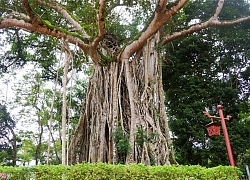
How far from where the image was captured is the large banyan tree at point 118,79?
443cm

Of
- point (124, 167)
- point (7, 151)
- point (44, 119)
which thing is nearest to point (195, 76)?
point (124, 167)

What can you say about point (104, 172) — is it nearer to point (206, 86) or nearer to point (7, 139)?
point (206, 86)

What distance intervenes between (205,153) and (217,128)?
301cm

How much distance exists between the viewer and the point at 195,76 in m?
7.48

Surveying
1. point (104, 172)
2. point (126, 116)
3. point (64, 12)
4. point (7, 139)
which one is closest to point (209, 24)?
point (126, 116)

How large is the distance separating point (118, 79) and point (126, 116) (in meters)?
0.73

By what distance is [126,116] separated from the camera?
16.5ft

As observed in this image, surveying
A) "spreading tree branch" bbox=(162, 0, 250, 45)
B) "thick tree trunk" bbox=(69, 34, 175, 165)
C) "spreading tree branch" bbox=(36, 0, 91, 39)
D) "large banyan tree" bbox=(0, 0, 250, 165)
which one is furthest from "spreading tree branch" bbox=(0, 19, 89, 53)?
"spreading tree branch" bbox=(162, 0, 250, 45)

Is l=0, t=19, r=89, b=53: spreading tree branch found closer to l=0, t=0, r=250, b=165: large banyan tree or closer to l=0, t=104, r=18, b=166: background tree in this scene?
l=0, t=0, r=250, b=165: large banyan tree

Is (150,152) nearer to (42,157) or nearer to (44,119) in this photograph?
(44,119)

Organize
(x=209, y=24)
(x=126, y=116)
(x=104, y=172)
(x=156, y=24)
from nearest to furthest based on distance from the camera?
1. (x=104, y=172)
2. (x=156, y=24)
3. (x=126, y=116)
4. (x=209, y=24)

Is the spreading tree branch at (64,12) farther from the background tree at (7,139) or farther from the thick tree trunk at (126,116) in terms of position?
the background tree at (7,139)

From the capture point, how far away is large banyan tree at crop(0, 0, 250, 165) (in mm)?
4430

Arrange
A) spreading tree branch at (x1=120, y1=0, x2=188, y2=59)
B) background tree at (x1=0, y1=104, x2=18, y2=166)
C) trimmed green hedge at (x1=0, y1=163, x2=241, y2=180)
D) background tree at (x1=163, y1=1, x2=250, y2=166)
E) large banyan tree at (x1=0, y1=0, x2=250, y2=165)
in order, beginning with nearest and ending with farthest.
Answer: trimmed green hedge at (x1=0, y1=163, x2=241, y2=180)
spreading tree branch at (x1=120, y1=0, x2=188, y2=59)
large banyan tree at (x1=0, y1=0, x2=250, y2=165)
background tree at (x1=163, y1=1, x2=250, y2=166)
background tree at (x1=0, y1=104, x2=18, y2=166)
